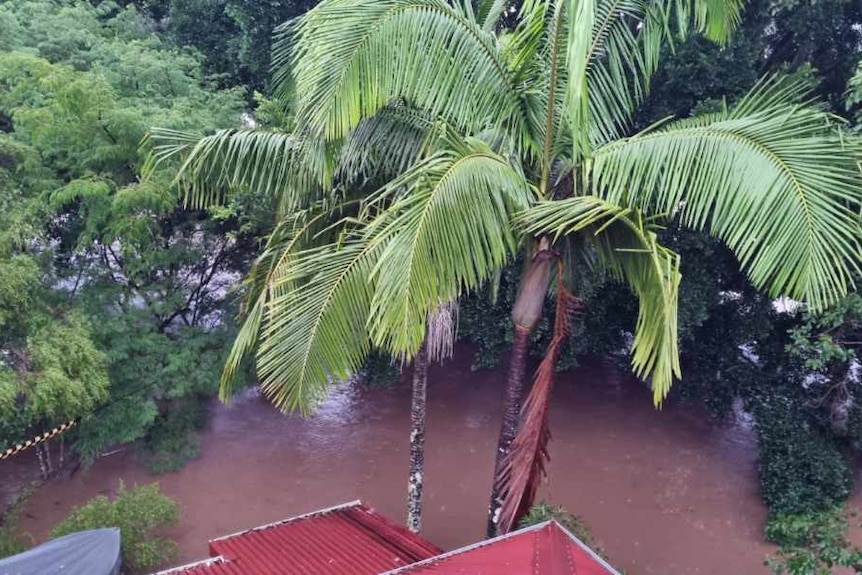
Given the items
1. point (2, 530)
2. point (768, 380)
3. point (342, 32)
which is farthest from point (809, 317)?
point (2, 530)

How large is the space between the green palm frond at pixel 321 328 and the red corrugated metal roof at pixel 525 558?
4.66 feet

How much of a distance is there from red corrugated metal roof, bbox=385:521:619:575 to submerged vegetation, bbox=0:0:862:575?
369 millimetres

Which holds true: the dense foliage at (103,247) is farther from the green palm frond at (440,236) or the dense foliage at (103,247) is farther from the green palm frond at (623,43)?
the green palm frond at (623,43)

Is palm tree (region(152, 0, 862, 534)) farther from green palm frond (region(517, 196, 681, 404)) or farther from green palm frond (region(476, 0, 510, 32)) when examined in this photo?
green palm frond (region(476, 0, 510, 32))

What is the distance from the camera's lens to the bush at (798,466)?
859 cm

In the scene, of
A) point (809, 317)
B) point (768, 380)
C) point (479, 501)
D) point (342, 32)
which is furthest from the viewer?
point (768, 380)

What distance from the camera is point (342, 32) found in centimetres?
485

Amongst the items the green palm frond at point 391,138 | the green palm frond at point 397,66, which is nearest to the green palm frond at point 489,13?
the green palm frond at point 397,66

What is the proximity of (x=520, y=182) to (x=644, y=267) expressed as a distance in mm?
1015

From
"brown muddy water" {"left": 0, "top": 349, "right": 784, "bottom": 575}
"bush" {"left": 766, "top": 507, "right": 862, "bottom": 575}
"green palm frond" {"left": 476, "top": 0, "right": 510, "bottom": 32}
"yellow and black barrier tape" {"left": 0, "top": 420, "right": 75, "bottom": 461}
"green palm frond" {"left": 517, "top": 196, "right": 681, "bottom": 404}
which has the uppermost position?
"green palm frond" {"left": 476, "top": 0, "right": 510, "bottom": 32}

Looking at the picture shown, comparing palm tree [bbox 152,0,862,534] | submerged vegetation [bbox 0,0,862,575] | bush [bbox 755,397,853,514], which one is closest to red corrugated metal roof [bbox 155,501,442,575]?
submerged vegetation [bbox 0,0,862,575]

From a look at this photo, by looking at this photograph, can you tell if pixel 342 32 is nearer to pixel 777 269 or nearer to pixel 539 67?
pixel 539 67

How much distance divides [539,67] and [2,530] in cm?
665

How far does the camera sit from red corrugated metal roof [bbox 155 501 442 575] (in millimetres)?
5785
